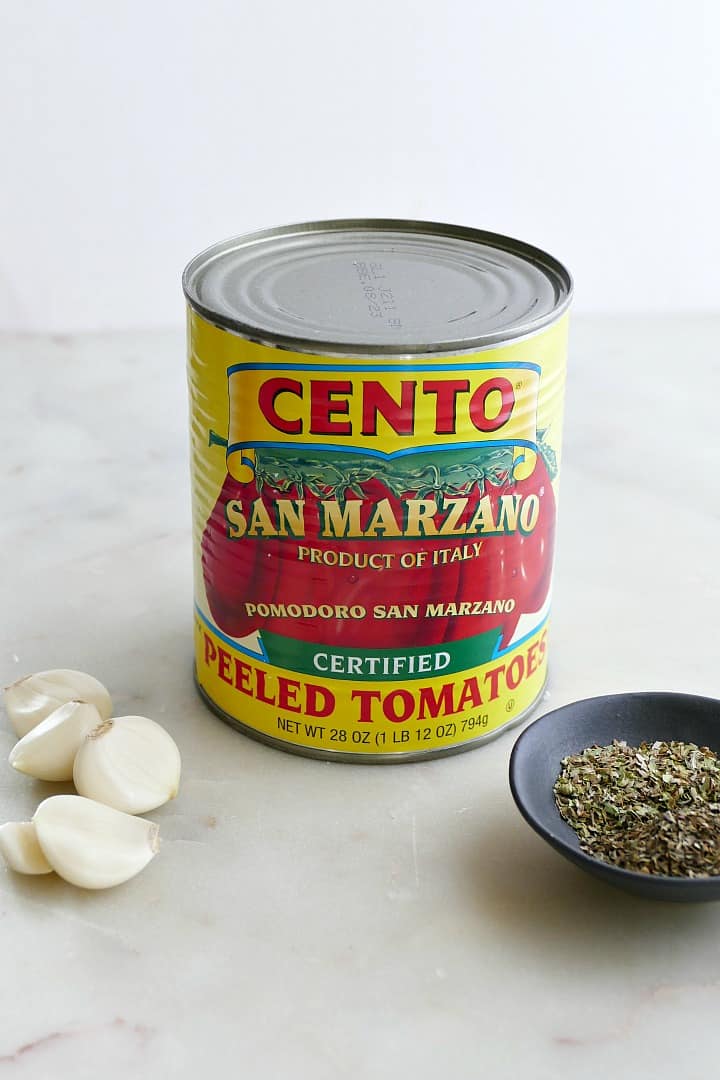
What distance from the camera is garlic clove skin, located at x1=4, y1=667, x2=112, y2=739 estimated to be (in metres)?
1.19

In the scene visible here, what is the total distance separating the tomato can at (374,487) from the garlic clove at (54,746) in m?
0.16

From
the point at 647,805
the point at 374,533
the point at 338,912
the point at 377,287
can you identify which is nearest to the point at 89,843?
the point at 338,912

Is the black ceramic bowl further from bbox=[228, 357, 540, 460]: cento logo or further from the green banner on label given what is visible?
bbox=[228, 357, 540, 460]: cento logo

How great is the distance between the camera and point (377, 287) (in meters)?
1.17

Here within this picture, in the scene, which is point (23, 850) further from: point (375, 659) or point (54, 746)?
point (375, 659)

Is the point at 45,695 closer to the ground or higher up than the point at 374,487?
closer to the ground

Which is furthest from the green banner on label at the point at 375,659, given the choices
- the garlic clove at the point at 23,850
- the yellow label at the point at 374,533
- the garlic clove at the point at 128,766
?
the garlic clove at the point at 23,850

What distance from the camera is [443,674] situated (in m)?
1.15

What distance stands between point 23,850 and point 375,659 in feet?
1.09

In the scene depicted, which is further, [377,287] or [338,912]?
[377,287]

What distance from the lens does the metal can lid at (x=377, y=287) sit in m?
1.04

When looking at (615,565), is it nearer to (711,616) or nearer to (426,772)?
(711,616)

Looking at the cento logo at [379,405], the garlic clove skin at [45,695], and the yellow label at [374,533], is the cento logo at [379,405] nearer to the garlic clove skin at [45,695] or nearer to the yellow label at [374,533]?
the yellow label at [374,533]

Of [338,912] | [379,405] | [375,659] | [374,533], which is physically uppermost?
[379,405]
